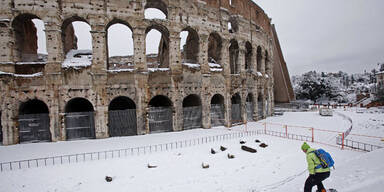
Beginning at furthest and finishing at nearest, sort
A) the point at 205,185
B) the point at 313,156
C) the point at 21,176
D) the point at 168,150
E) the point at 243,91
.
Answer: the point at 243,91 → the point at 168,150 → the point at 21,176 → the point at 205,185 → the point at 313,156

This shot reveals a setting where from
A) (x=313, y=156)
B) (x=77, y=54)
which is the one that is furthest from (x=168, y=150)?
(x=77, y=54)

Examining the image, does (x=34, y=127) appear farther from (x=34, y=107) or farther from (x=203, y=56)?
(x=203, y=56)

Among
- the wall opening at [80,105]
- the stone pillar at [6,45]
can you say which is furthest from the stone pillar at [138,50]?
the stone pillar at [6,45]

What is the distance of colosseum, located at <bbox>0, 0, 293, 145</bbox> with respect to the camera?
34.9ft

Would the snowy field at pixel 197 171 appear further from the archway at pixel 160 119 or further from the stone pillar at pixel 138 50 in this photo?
the stone pillar at pixel 138 50

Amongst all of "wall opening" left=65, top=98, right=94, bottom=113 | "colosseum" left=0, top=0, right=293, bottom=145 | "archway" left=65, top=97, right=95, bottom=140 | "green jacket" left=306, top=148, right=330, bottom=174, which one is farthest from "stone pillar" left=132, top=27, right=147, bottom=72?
"green jacket" left=306, top=148, right=330, bottom=174

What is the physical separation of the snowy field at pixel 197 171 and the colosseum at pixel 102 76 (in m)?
2.07

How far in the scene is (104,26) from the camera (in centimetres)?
1142

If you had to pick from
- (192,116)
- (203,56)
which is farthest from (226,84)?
(192,116)

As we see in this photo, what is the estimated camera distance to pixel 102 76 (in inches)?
446

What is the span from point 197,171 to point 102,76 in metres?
8.77

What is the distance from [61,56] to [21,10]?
11.1 feet

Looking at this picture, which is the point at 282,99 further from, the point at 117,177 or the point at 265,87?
the point at 117,177

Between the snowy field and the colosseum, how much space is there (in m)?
2.07
